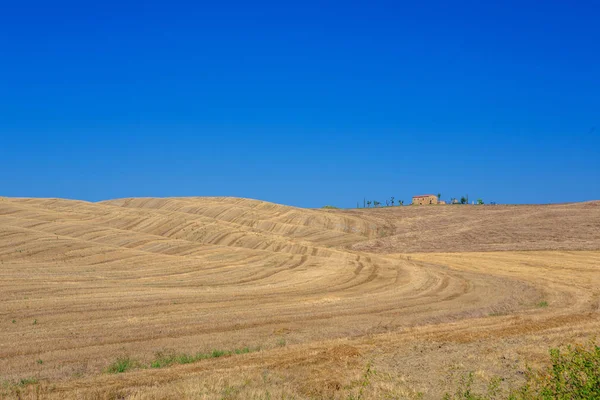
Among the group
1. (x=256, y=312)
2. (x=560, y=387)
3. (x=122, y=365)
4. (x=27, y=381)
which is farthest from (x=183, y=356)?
→ (x=560, y=387)

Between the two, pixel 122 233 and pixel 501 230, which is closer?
pixel 122 233

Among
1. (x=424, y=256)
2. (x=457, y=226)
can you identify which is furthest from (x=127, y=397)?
(x=457, y=226)

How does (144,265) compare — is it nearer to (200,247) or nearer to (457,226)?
(200,247)

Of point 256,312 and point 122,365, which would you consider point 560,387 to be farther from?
point 256,312

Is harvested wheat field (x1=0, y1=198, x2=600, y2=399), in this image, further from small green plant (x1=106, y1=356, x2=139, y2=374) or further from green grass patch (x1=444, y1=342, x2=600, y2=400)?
green grass patch (x1=444, y1=342, x2=600, y2=400)

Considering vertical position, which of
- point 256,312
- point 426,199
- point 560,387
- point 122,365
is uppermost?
→ point 426,199

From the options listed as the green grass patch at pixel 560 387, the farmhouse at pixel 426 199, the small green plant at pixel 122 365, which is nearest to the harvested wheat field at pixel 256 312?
the small green plant at pixel 122 365

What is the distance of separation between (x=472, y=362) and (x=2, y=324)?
14.8 meters

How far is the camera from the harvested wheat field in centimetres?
1284

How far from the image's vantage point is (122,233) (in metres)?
42.3

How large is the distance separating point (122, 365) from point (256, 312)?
320 inches

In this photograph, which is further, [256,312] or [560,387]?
[256,312]

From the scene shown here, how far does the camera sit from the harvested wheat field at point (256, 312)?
12836mm

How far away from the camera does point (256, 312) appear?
70.9ft
